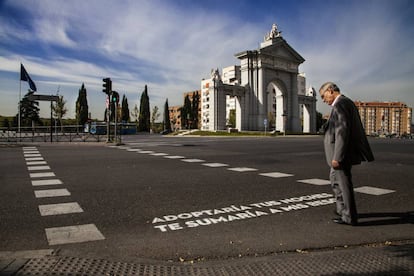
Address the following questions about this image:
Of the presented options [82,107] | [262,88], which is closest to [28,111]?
[82,107]

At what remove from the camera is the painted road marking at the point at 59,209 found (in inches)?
177

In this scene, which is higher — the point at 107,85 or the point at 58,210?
the point at 107,85

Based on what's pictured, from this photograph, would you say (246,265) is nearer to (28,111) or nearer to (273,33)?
(273,33)

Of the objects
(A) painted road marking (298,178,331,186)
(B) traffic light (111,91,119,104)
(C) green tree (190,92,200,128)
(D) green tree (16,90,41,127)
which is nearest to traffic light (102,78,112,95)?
(B) traffic light (111,91,119,104)

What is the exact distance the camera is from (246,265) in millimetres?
2758

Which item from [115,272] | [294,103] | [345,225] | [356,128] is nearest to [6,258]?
[115,272]

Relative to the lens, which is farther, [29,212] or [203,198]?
[203,198]

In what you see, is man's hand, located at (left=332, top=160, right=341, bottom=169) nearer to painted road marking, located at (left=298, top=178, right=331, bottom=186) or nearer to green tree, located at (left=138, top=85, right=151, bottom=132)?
painted road marking, located at (left=298, top=178, right=331, bottom=186)

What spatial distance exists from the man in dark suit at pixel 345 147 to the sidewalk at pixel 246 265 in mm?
1048

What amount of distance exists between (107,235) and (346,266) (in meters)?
2.52

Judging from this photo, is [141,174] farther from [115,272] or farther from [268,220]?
[115,272]

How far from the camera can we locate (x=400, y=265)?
2.71 meters

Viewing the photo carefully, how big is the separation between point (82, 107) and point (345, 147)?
92036mm

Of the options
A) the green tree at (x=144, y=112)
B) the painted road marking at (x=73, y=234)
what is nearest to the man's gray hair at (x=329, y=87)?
the painted road marking at (x=73, y=234)
